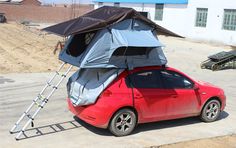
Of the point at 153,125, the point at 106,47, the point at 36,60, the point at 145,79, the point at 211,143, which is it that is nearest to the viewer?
the point at 106,47

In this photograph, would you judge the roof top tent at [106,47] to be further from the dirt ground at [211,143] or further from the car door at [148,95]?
the dirt ground at [211,143]

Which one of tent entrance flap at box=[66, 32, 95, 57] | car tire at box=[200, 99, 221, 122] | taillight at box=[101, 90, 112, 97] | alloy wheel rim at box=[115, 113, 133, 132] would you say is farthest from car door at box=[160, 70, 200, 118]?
tent entrance flap at box=[66, 32, 95, 57]

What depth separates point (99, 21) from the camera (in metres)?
8.66

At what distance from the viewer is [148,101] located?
30.1 ft

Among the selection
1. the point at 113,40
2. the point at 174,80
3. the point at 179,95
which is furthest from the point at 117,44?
the point at 179,95

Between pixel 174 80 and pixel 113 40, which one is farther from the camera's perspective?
pixel 174 80

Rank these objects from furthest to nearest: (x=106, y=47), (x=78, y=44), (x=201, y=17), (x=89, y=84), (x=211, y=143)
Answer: (x=201, y=17) → (x=78, y=44) → (x=89, y=84) → (x=211, y=143) → (x=106, y=47)

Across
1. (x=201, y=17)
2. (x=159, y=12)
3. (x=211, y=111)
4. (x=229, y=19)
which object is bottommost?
(x=211, y=111)

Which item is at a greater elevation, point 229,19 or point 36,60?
point 229,19

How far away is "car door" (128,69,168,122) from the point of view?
9062 mm

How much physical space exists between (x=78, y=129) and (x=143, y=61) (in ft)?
7.29

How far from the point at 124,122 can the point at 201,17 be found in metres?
30.3

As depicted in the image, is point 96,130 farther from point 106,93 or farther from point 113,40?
point 113,40

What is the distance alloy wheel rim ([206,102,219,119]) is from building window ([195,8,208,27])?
27.6 meters
